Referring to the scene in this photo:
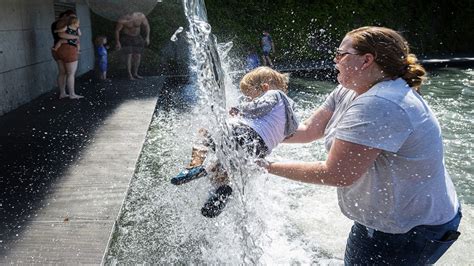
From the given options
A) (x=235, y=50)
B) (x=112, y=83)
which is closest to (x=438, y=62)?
(x=235, y=50)

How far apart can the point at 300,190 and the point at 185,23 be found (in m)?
14.2

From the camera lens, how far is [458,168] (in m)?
5.66

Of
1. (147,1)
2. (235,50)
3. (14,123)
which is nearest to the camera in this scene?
(14,123)

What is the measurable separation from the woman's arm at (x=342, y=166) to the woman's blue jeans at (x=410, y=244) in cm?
31

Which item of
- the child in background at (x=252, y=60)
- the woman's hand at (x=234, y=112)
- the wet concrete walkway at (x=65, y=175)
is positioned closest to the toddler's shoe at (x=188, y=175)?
the woman's hand at (x=234, y=112)

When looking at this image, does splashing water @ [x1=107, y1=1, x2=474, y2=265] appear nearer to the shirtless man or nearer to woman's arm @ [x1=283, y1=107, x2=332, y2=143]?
woman's arm @ [x1=283, y1=107, x2=332, y2=143]

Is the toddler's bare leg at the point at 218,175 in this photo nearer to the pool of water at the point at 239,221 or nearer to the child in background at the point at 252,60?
the pool of water at the point at 239,221

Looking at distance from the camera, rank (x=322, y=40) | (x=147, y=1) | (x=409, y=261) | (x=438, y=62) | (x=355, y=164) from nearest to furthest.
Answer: (x=355, y=164) < (x=409, y=261) < (x=147, y=1) < (x=438, y=62) < (x=322, y=40)

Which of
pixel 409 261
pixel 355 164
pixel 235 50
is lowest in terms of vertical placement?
pixel 235 50

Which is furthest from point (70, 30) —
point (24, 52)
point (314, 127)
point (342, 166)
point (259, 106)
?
point (342, 166)

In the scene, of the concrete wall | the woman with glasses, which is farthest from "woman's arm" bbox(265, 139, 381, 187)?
the concrete wall

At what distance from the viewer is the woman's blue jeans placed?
1895 millimetres

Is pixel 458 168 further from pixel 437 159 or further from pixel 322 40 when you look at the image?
pixel 322 40

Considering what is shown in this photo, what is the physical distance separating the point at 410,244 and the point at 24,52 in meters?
9.18
